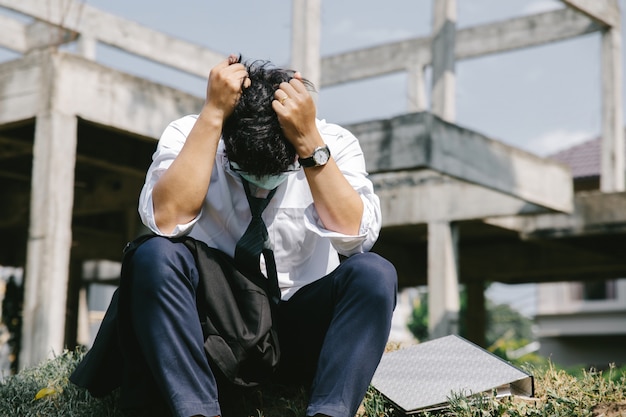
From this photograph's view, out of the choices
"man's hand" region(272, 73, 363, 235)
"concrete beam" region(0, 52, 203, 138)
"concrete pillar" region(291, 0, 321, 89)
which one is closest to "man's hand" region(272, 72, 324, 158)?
"man's hand" region(272, 73, 363, 235)

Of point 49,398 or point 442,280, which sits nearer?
point 49,398

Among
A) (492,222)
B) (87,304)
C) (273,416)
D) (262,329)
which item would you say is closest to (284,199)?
(262,329)

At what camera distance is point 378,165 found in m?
8.38

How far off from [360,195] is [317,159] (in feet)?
0.78

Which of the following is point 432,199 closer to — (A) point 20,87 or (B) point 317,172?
(A) point 20,87

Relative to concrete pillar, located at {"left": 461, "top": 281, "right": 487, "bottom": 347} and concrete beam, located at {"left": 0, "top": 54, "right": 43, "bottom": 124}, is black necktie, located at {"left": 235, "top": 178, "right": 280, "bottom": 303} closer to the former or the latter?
concrete beam, located at {"left": 0, "top": 54, "right": 43, "bottom": 124}

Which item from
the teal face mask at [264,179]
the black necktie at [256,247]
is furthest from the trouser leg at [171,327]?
the teal face mask at [264,179]

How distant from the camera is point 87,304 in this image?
54.0ft

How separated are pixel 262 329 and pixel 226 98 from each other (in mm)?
752

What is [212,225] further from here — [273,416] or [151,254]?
[273,416]

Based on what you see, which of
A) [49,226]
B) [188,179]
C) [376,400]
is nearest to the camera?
[188,179]

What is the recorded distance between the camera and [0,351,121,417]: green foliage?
328 cm

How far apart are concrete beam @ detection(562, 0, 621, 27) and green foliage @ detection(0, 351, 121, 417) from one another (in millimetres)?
A: 8493

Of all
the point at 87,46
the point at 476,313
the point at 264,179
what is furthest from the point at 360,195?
the point at 476,313
